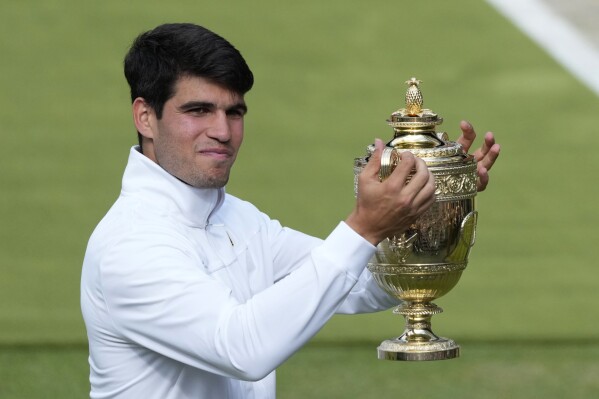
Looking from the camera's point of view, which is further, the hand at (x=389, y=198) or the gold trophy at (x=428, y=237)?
the gold trophy at (x=428, y=237)

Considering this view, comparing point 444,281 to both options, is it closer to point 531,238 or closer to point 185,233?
point 185,233

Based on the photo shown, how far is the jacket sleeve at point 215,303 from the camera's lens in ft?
9.31

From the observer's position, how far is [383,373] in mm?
6738

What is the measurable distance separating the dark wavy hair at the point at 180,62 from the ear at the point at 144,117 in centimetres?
2

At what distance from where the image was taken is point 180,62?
10.4 ft

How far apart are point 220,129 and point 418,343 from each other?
68cm

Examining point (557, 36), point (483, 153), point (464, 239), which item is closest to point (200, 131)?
point (464, 239)

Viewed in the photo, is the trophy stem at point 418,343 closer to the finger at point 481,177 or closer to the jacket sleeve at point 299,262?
the jacket sleeve at point 299,262

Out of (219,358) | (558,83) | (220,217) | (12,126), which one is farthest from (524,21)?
(219,358)

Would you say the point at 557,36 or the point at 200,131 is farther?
the point at 557,36

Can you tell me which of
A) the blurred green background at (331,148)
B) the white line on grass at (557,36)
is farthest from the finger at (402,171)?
the white line on grass at (557,36)

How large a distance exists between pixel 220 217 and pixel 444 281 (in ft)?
1.82

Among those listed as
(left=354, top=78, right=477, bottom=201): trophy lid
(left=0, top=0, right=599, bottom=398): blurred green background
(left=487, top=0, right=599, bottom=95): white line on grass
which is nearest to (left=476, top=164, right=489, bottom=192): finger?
(left=354, top=78, right=477, bottom=201): trophy lid

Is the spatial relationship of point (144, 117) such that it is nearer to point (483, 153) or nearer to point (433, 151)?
point (433, 151)
